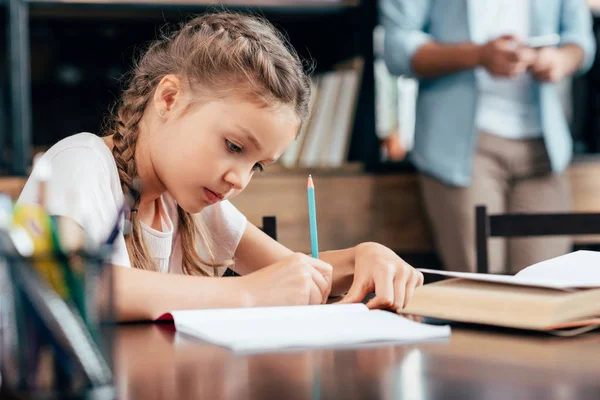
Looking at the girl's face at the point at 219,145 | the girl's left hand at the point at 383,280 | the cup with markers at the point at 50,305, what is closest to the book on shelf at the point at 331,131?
the girl's face at the point at 219,145

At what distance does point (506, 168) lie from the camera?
2.42 meters

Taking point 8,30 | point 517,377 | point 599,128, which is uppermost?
point 8,30

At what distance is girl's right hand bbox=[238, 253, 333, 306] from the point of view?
1.00 metres

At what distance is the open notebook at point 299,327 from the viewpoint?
0.75m

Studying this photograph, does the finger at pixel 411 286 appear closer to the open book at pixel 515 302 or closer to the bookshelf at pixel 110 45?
the open book at pixel 515 302

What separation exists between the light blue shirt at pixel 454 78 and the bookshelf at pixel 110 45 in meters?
0.32

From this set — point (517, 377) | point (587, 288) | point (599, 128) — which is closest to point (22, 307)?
point (517, 377)

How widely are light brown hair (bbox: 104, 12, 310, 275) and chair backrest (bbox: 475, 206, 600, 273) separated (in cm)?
51

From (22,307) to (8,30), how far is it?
2.17 meters

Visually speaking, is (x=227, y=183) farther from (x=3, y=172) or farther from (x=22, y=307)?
(x=3, y=172)

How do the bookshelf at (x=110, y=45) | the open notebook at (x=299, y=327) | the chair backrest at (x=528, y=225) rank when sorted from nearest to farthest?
the open notebook at (x=299, y=327), the chair backrest at (x=528, y=225), the bookshelf at (x=110, y=45)

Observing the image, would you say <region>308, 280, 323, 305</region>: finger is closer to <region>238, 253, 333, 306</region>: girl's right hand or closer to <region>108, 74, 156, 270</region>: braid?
<region>238, 253, 333, 306</region>: girl's right hand

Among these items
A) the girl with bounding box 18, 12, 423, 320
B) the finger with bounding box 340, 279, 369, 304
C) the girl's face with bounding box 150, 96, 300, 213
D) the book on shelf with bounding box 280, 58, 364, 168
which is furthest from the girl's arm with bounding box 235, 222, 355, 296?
the book on shelf with bounding box 280, 58, 364, 168

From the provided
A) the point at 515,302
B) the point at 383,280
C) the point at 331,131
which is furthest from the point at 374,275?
the point at 331,131
